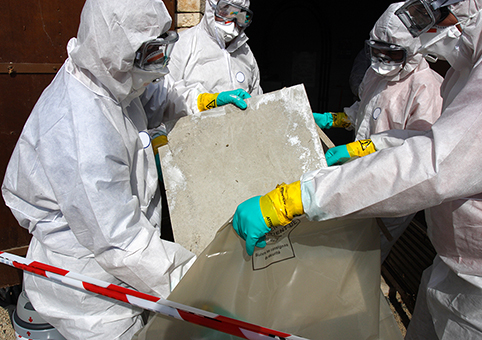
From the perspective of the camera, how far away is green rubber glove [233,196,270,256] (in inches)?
45.2

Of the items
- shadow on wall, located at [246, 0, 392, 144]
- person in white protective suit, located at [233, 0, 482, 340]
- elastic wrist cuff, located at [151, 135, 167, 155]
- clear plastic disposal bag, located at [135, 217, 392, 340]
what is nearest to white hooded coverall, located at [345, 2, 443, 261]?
person in white protective suit, located at [233, 0, 482, 340]

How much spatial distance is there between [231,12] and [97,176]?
78.3 inches

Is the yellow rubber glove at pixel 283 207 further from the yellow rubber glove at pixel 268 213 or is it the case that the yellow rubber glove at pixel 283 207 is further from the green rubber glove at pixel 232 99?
the green rubber glove at pixel 232 99

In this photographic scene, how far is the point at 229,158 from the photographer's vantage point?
1559 mm

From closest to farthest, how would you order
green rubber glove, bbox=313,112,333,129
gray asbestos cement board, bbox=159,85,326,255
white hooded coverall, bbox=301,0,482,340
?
white hooded coverall, bbox=301,0,482,340, gray asbestos cement board, bbox=159,85,326,255, green rubber glove, bbox=313,112,333,129

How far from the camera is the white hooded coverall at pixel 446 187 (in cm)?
97

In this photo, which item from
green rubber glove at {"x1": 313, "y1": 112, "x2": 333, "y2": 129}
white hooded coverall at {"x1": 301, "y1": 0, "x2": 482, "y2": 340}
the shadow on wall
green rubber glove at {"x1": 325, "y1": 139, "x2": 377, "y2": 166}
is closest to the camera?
white hooded coverall at {"x1": 301, "y1": 0, "x2": 482, "y2": 340}

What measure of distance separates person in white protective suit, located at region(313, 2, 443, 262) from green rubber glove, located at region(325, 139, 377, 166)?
0.01m

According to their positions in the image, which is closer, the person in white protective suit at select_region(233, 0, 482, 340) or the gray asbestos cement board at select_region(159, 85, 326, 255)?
the person in white protective suit at select_region(233, 0, 482, 340)

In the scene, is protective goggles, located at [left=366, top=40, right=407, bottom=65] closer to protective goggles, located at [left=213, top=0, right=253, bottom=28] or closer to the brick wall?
protective goggles, located at [left=213, top=0, right=253, bottom=28]

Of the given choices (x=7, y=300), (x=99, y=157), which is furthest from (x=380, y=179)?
(x=7, y=300)

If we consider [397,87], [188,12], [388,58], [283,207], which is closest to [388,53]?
[388,58]

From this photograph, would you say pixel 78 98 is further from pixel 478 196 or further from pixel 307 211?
pixel 478 196

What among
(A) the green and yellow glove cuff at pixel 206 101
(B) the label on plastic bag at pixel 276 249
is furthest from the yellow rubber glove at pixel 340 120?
(B) the label on plastic bag at pixel 276 249
